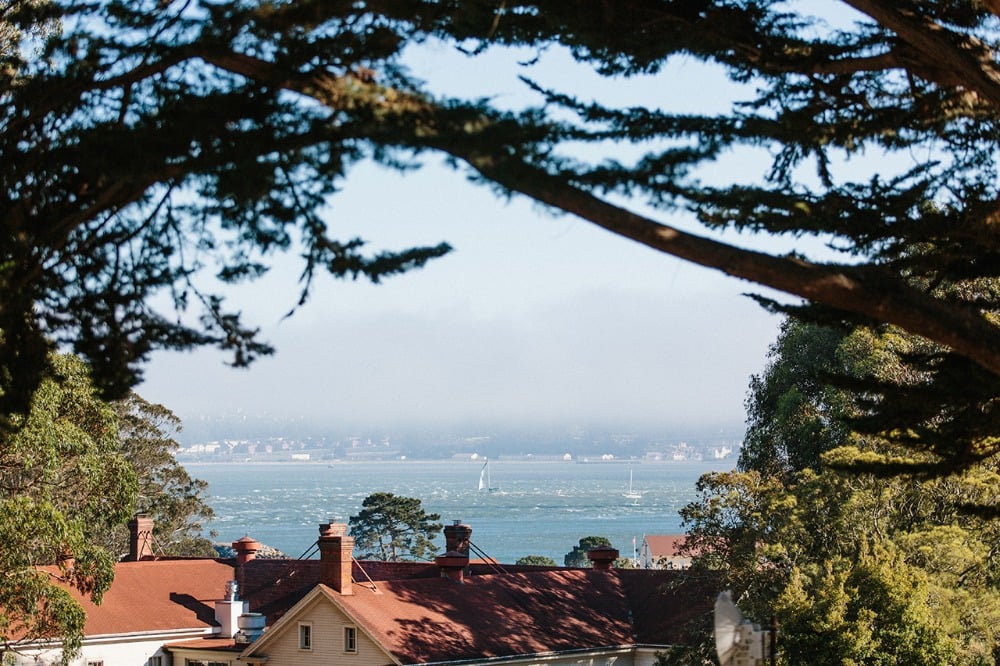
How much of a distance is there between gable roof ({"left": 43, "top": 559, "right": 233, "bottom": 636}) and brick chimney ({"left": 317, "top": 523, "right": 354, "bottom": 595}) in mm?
4944

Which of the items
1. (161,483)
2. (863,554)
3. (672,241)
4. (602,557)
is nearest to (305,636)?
(602,557)

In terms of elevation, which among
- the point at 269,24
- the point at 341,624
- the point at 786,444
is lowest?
the point at 341,624

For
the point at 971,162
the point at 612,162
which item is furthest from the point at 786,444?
the point at 612,162

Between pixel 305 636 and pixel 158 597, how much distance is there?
549 cm

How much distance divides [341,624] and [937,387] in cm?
2062

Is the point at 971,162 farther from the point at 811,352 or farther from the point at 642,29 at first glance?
the point at 811,352

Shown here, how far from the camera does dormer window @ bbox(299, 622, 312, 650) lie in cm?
2936

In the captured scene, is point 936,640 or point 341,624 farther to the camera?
point 341,624

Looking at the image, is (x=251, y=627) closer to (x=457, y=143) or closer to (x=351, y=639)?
(x=351, y=639)

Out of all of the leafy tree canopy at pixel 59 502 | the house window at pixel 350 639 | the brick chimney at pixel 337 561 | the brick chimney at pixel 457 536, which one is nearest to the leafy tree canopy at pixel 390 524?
the brick chimney at pixel 457 536

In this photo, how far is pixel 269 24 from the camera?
802 cm

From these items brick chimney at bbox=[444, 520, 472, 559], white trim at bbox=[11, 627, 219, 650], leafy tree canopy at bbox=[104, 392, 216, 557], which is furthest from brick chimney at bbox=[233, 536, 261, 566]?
leafy tree canopy at bbox=[104, 392, 216, 557]

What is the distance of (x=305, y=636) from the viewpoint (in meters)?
29.5

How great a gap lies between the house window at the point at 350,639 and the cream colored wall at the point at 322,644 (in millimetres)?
85
